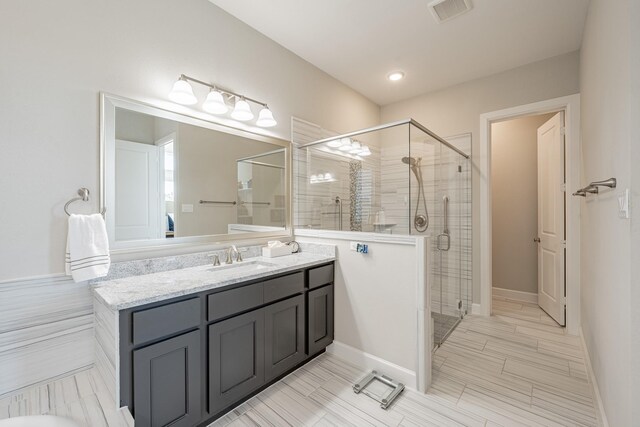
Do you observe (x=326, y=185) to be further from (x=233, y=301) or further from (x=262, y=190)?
(x=233, y=301)

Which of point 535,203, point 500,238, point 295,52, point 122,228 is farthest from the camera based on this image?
point 500,238

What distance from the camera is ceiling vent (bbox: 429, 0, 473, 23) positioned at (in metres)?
2.15

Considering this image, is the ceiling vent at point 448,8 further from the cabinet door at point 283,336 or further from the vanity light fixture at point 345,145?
the cabinet door at point 283,336

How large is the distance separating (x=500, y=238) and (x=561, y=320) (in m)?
1.38

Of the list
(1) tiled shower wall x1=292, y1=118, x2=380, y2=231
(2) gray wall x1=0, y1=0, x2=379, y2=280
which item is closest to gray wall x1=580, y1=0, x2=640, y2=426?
(1) tiled shower wall x1=292, y1=118, x2=380, y2=231

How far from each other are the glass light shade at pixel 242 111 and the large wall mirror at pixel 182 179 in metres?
0.12

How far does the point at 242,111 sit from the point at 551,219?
11.7 ft

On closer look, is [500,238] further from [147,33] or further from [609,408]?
[147,33]

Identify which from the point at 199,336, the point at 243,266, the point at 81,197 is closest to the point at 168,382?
the point at 199,336

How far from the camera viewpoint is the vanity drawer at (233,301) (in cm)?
159

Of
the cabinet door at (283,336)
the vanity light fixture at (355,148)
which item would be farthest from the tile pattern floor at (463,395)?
the vanity light fixture at (355,148)

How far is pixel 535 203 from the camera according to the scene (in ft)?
12.6

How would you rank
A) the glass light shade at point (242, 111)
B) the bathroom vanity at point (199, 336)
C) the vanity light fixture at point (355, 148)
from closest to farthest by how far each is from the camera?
the bathroom vanity at point (199, 336), the glass light shade at point (242, 111), the vanity light fixture at point (355, 148)

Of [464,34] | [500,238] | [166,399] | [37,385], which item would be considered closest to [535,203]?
[500,238]
